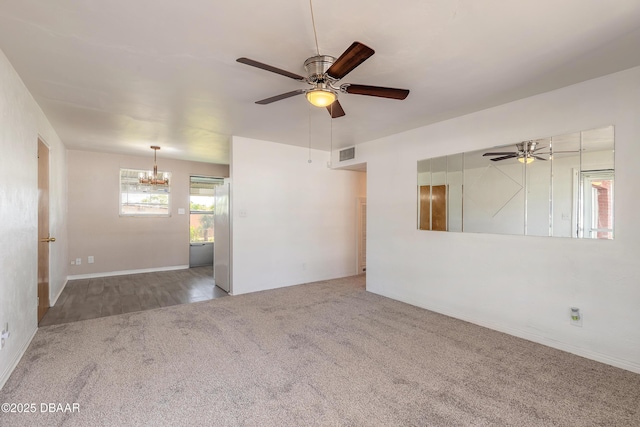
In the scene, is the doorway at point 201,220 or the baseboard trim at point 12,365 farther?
the doorway at point 201,220

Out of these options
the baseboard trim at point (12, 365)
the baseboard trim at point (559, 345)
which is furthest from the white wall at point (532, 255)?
the baseboard trim at point (12, 365)

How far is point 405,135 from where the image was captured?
14.8 ft

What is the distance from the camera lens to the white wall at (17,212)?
229cm

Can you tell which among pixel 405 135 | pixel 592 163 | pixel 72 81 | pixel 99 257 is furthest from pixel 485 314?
pixel 99 257

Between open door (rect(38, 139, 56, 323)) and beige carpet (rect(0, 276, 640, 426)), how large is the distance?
71 centimetres

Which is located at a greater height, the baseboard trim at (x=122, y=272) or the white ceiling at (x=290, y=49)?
the white ceiling at (x=290, y=49)

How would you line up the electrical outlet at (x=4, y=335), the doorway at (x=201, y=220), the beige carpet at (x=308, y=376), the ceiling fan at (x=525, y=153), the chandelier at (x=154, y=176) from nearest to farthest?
the beige carpet at (x=308, y=376), the electrical outlet at (x=4, y=335), the ceiling fan at (x=525, y=153), the chandelier at (x=154, y=176), the doorway at (x=201, y=220)

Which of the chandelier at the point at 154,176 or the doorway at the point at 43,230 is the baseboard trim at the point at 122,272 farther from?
the doorway at the point at 43,230

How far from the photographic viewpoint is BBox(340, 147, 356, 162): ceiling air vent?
17.7ft

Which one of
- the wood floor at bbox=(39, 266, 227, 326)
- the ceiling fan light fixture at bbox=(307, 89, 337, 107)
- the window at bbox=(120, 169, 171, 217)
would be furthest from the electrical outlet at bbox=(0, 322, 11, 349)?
the window at bbox=(120, 169, 171, 217)

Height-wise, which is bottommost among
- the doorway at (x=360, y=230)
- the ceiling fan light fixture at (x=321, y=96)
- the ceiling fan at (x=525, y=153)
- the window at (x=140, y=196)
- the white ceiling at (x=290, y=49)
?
the doorway at (x=360, y=230)

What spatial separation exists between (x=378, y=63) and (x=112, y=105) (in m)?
3.08

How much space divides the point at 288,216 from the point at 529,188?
3624mm

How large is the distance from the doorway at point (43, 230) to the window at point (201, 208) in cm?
333
